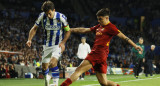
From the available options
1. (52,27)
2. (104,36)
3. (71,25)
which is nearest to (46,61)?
(52,27)

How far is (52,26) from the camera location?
7461mm

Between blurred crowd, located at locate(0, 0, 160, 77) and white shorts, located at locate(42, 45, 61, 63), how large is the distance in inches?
376

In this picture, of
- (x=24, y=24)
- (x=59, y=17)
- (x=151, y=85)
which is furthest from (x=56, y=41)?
(x=24, y=24)

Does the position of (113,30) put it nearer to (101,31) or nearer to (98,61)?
(101,31)

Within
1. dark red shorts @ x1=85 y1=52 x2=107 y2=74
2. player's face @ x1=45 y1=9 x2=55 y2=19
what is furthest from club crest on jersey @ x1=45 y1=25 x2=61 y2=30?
dark red shorts @ x1=85 y1=52 x2=107 y2=74

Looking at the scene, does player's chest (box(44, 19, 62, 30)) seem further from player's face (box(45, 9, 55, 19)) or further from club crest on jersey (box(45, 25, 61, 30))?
player's face (box(45, 9, 55, 19))

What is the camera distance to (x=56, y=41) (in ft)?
25.1

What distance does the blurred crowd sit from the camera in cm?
2228

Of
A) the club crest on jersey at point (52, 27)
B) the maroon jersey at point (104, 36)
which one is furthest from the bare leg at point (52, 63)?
the maroon jersey at point (104, 36)

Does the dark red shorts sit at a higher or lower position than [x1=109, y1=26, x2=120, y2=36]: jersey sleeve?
lower

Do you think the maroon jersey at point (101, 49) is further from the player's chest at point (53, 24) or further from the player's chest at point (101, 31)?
the player's chest at point (53, 24)

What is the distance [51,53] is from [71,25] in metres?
28.2

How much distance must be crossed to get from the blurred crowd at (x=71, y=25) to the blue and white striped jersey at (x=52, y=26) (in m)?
9.76

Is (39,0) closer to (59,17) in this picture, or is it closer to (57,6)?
(57,6)
